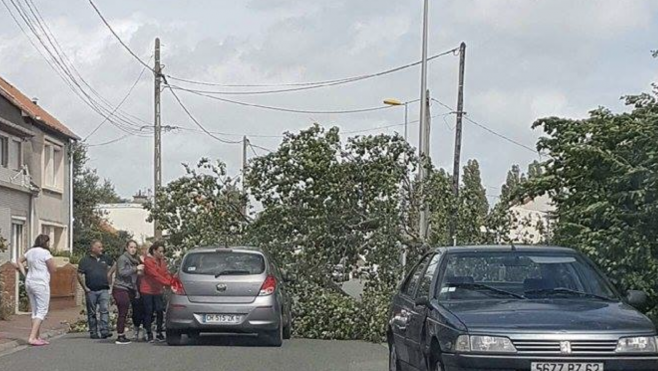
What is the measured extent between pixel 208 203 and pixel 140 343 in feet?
16.1

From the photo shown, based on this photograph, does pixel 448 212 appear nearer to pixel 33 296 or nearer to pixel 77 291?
pixel 33 296

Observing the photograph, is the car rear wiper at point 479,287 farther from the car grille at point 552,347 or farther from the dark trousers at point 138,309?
the dark trousers at point 138,309

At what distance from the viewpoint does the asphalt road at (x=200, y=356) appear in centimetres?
1469

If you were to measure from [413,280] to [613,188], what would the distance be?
391 centimetres

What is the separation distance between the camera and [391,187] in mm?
22078

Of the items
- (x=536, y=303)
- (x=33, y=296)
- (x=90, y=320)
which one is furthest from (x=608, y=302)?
(x=90, y=320)

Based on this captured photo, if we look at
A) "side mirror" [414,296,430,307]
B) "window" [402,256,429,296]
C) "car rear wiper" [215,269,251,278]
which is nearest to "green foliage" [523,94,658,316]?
"window" [402,256,429,296]

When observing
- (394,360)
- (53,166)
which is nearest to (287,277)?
(394,360)

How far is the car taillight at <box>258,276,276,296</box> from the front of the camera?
17609mm

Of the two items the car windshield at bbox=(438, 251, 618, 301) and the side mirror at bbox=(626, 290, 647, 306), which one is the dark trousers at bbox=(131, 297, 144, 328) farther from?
the side mirror at bbox=(626, 290, 647, 306)

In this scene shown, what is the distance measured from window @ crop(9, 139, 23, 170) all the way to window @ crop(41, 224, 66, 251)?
10.3 feet

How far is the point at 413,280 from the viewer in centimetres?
1216

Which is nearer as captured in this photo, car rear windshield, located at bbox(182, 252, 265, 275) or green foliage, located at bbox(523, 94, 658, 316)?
green foliage, located at bbox(523, 94, 658, 316)

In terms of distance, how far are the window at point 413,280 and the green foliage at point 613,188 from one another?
3157 millimetres
